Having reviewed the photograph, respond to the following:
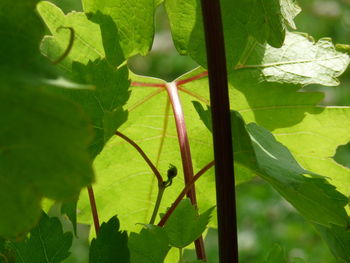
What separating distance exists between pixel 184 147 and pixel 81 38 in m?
0.14

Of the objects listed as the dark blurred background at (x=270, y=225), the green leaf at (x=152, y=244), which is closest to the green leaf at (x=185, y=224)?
the green leaf at (x=152, y=244)

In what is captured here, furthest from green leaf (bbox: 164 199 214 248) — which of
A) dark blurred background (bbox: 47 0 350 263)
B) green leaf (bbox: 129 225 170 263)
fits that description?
dark blurred background (bbox: 47 0 350 263)

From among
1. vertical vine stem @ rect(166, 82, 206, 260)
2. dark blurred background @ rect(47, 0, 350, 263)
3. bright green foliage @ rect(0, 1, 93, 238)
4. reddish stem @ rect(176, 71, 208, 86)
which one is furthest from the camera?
dark blurred background @ rect(47, 0, 350, 263)

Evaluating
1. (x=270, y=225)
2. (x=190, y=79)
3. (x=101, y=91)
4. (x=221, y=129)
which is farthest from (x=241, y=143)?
(x=270, y=225)

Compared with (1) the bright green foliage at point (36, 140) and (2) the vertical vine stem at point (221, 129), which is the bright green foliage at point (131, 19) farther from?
(1) the bright green foliage at point (36, 140)

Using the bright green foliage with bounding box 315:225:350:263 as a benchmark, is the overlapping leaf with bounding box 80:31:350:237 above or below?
above

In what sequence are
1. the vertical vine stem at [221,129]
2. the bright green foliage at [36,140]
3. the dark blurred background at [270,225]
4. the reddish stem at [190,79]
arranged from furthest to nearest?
the dark blurred background at [270,225]
the reddish stem at [190,79]
the vertical vine stem at [221,129]
the bright green foliage at [36,140]

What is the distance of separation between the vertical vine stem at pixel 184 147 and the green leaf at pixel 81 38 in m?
0.10

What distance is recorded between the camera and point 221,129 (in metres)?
0.47

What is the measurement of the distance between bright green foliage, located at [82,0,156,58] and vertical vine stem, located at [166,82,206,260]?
0.31 feet

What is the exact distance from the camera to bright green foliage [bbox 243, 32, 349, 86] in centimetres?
64

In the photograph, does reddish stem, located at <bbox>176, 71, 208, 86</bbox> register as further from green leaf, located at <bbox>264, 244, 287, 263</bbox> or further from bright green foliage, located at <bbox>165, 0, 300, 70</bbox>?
green leaf, located at <bbox>264, 244, 287, 263</bbox>

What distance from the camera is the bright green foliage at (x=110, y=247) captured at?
1.61 feet

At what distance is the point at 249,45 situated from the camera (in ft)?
2.14
